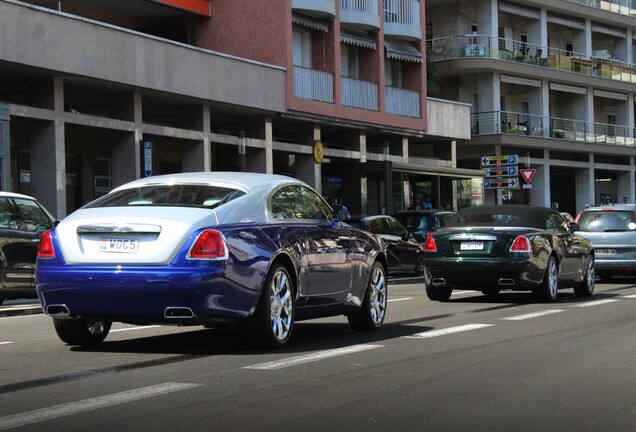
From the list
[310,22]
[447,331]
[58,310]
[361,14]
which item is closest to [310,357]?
[58,310]

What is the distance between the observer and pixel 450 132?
47.2 meters

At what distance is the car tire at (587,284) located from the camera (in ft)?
63.0

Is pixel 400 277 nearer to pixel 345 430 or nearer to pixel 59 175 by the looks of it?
pixel 59 175

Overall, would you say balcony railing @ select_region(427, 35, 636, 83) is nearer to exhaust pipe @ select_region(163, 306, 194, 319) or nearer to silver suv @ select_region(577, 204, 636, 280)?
silver suv @ select_region(577, 204, 636, 280)

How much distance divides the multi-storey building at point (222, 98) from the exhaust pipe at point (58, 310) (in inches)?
599

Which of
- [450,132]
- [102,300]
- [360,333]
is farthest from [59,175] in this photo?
[450,132]

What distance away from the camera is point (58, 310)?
9508mm

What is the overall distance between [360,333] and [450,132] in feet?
118

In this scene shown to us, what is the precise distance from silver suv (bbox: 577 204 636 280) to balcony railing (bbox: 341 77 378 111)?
591 inches

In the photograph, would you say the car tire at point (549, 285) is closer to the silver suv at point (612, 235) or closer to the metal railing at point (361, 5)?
the silver suv at point (612, 235)

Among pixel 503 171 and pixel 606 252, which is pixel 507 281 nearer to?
pixel 606 252

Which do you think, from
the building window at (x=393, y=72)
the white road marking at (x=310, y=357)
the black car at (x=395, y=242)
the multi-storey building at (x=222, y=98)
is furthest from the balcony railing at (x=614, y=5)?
the white road marking at (x=310, y=357)

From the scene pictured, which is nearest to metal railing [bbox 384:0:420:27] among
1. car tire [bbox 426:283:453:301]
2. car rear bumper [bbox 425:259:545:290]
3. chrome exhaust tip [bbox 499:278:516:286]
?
car tire [bbox 426:283:453:301]

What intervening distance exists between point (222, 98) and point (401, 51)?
39.5 ft
